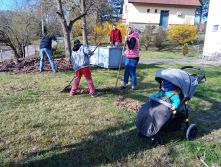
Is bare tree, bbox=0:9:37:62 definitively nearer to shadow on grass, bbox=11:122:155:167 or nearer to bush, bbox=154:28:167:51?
bush, bbox=154:28:167:51

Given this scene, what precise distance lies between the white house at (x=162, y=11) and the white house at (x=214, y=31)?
19.3 meters

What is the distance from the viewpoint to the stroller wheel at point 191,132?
4852 millimetres

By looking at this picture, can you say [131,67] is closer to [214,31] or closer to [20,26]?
[214,31]

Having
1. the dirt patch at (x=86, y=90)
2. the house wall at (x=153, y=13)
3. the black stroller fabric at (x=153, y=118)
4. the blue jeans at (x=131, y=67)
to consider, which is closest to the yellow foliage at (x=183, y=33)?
the house wall at (x=153, y=13)

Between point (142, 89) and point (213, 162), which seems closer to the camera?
point (213, 162)

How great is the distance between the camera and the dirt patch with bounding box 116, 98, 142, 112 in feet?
21.4

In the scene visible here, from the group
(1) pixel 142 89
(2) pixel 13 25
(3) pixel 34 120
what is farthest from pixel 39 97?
(2) pixel 13 25

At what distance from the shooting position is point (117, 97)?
24.8 ft

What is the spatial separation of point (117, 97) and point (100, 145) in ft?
9.97

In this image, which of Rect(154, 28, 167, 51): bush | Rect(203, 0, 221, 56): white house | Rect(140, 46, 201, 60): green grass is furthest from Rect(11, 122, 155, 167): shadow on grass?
Rect(154, 28, 167, 51): bush

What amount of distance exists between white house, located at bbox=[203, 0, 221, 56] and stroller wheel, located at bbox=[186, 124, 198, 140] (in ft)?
51.9

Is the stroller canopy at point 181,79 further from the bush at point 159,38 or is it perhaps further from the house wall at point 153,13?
the house wall at point 153,13

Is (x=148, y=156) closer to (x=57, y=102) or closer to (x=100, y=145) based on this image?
(x=100, y=145)

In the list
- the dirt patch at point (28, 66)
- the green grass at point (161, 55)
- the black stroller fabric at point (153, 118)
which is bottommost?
the green grass at point (161, 55)
